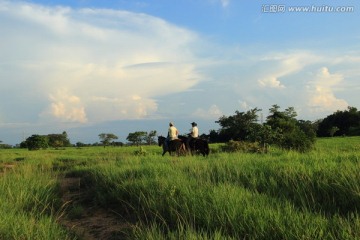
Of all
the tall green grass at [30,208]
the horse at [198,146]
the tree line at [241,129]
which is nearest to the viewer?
the tall green grass at [30,208]

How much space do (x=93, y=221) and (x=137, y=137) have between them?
53844 mm

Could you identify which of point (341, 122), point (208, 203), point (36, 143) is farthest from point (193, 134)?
point (341, 122)

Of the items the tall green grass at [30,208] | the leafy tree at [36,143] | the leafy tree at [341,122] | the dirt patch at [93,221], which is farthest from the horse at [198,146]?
the leafy tree at [341,122]

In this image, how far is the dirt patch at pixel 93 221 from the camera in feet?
20.3

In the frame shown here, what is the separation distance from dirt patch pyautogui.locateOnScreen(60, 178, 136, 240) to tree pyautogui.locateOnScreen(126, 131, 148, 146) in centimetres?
5124

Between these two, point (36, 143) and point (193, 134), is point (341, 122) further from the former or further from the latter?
point (193, 134)

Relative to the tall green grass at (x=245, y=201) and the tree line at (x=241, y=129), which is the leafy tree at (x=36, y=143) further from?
the tall green grass at (x=245, y=201)

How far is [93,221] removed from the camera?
725cm

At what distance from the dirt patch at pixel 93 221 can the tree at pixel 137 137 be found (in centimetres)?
5124

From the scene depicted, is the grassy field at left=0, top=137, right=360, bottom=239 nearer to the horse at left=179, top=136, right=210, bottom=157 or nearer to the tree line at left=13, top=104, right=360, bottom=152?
the horse at left=179, top=136, right=210, bottom=157

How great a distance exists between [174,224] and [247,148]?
15957 millimetres

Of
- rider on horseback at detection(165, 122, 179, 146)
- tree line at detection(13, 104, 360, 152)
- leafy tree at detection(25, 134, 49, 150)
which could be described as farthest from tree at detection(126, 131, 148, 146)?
rider on horseback at detection(165, 122, 179, 146)

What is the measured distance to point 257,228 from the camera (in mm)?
4668

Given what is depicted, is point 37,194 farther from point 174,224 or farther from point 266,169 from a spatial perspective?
point 266,169
